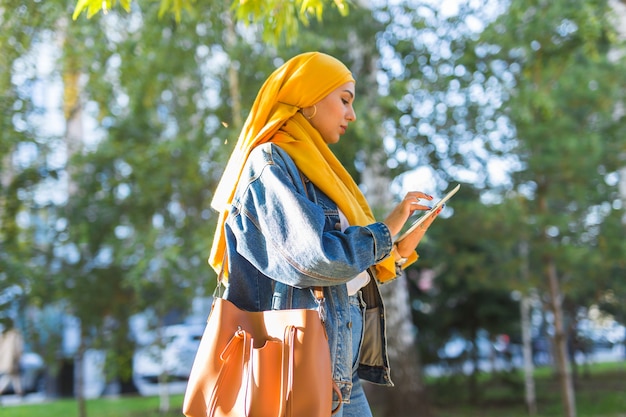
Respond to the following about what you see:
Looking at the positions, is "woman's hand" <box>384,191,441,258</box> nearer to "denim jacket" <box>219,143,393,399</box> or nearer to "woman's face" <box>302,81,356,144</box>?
"denim jacket" <box>219,143,393,399</box>

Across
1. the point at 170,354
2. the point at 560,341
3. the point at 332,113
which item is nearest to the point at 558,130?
the point at 560,341

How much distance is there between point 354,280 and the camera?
6.93 feet

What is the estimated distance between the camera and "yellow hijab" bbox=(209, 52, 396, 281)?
81.7 inches

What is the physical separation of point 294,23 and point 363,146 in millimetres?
2865

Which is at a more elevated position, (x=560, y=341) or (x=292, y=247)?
(x=292, y=247)

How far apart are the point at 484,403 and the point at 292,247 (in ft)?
34.0

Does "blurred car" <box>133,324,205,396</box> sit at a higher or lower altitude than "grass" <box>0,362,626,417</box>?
higher

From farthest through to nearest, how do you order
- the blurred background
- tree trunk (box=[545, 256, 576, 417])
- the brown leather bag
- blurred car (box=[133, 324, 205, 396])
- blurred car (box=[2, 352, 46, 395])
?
blurred car (box=[2, 352, 46, 395]) < blurred car (box=[133, 324, 205, 396]) < tree trunk (box=[545, 256, 576, 417]) < the blurred background < the brown leather bag

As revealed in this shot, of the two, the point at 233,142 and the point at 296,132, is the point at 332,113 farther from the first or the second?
the point at 233,142

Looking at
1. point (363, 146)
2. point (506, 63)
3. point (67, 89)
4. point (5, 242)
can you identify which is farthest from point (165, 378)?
point (506, 63)

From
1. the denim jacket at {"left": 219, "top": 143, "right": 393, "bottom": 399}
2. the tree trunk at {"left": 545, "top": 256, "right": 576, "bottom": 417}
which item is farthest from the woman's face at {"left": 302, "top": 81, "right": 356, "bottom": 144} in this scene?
the tree trunk at {"left": 545, "top": 256, "right": 576, "bottom": 417}

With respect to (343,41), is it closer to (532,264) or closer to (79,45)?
(79,45)

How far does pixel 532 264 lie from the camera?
29.8 ft

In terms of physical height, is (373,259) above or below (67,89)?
below
